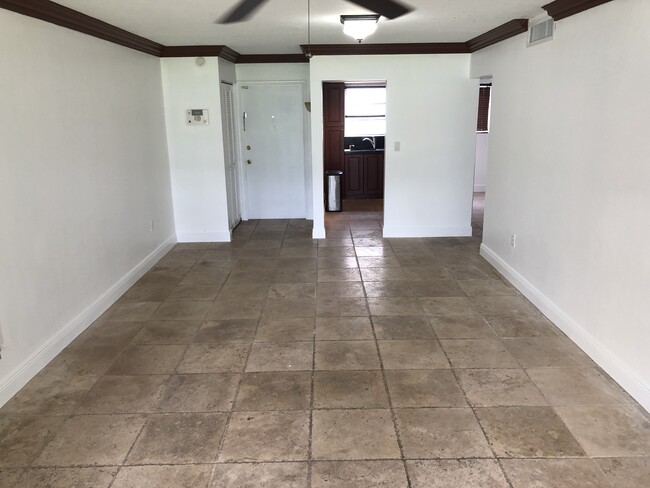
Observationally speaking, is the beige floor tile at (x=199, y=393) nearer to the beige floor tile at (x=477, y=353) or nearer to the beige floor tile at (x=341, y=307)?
the beige floor tile at (x=341, y=307)

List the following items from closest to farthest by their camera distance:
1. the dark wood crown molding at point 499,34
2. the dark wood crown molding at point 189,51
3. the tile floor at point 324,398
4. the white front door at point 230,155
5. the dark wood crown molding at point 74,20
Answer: the tile floor at point 324,398, the dark wood crown molding at point 74,20, the dark wood crown molding at point 499,34, the dark wood crown molding at point 189,51, the white front door at point 230,155

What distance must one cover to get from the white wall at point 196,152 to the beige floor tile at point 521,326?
367 cm

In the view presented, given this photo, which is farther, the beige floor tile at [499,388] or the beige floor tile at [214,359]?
the beige floor tile at [214,359]

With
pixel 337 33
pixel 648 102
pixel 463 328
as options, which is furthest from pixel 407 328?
pixel 337 33

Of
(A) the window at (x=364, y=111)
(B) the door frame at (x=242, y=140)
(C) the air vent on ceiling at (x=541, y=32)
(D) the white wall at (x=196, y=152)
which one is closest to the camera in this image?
(C) the air vent on ceiling at (x=541, y=32)

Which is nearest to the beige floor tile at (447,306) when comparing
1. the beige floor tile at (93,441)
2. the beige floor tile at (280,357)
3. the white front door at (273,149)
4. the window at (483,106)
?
the beige floor tile at (280,357)

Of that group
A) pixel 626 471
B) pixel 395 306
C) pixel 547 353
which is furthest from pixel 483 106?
pixel 626 471

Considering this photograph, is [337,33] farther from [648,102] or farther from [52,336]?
[52,336]

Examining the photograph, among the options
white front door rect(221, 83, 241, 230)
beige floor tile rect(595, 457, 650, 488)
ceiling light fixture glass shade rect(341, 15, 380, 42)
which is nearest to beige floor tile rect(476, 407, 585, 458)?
beige floor tile rect(595, 457, 650, 488)

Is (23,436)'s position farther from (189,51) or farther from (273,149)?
(273,149)

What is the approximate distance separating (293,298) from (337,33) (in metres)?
2.56

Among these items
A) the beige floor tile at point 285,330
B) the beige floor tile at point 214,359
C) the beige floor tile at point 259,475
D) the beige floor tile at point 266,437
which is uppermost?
the beige floor tile at point 285,330

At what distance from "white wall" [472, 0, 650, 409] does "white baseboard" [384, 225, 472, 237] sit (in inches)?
66.6

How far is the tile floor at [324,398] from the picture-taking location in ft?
7.66
